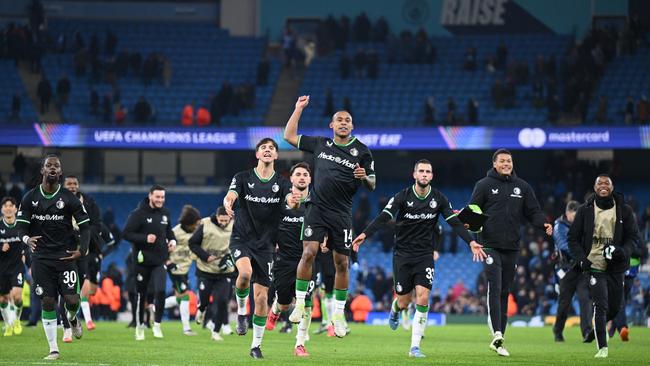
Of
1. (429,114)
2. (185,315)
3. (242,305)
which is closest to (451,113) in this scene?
(429,114)

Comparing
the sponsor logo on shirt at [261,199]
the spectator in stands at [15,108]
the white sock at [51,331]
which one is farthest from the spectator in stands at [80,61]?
the sponsor logo on shirt at [261,199]

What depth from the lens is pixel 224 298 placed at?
867 inches

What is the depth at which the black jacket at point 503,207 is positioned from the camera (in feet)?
54.7

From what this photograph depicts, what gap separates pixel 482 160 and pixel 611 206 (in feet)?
94.6

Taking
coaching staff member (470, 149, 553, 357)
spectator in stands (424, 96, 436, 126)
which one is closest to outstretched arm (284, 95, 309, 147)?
coaching staff member (470, 149, 553, 357)

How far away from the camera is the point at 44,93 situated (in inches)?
1758

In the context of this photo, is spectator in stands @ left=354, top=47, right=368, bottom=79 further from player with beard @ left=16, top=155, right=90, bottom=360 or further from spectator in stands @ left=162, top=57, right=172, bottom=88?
player with beard @ left=16, top=155, right=90, bottom=360

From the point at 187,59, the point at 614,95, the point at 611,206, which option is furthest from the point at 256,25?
the point at 611,206

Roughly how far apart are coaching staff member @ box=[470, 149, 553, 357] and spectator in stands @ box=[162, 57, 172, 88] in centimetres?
3180

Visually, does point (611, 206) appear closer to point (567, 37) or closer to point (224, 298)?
point (224, 298)

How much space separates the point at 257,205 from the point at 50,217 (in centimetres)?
280

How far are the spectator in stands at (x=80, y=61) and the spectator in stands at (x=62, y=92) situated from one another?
5.29ft

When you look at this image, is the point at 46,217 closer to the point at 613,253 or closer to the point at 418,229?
the point at 418,229

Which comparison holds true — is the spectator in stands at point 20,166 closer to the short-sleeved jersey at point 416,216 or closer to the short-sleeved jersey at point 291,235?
the short-sleeved jersey at point 291,235
